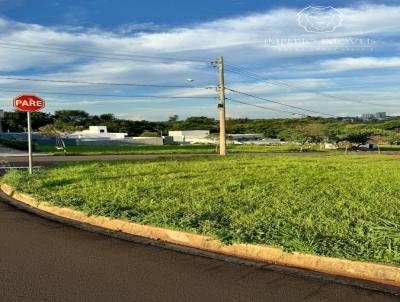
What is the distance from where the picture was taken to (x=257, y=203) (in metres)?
9.04

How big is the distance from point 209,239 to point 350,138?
107208mm

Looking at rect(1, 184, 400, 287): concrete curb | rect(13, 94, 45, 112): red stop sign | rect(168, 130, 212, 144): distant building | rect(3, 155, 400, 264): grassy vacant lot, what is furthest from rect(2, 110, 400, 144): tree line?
rect(1, 184, 400, 287): concrete curb

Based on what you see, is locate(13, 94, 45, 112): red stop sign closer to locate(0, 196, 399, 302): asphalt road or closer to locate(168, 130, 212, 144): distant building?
locate(0, 196, 399, 302): asphalt road

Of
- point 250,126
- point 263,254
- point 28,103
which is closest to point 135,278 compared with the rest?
point 263,254

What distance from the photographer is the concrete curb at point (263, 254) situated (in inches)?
200

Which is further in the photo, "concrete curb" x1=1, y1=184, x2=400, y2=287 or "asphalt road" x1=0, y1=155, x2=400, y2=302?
"concrete curb" x1=1, y1=184, x2=400, y2=287

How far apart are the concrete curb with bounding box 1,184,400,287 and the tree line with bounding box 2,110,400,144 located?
57358mm

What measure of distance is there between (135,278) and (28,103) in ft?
36.5

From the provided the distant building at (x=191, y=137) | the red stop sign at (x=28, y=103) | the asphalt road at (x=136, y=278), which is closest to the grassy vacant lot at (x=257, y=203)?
the asphalt road at (x=136, y=278)

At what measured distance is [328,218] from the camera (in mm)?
7453

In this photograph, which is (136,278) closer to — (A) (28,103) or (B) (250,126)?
(A) (28,103)

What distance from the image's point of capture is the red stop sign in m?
14.5

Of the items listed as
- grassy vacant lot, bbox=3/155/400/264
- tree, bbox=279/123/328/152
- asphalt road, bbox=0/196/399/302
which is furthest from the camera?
tree, bbox=279/123/328/152

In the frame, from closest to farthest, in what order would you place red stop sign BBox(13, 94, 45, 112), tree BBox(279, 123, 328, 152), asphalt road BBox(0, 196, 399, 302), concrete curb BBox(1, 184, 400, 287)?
asphalt road BBox(0, 196, 399, 302)
concrete curb BBox(1, 184, 400, 287)
red stop sign BBox(13, 94, 45, 112)
tree BBox(279, 123, 328, 152)
